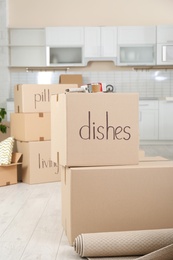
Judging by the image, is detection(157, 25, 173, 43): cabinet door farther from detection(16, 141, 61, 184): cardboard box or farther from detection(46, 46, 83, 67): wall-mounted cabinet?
detection(16, 141, 61, 184): cardboard box

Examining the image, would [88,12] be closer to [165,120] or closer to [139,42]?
[139,42]

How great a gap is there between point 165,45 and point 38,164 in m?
4.39

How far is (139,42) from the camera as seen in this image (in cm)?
813

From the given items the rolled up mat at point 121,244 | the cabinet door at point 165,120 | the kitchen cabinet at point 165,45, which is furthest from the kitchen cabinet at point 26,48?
the rolled up mat at point 121,244

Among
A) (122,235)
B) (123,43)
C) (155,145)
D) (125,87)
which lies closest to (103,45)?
(123,43)

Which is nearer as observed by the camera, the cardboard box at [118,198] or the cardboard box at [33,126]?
the cardboard box at [118,198]

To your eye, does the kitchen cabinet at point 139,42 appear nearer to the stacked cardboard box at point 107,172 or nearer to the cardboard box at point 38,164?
the cardboard box at point 38,164

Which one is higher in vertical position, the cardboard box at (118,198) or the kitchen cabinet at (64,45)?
the kitchen cabinet at (64,45)

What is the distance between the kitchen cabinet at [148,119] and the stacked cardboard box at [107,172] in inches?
213

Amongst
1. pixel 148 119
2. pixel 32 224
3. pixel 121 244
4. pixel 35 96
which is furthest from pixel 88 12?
pixel 121 244

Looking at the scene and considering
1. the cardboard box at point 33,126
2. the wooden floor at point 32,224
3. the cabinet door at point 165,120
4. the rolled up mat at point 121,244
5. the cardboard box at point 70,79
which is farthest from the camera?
the cardboard box at point 70,79

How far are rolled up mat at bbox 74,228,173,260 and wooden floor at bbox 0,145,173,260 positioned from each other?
0.42 feet

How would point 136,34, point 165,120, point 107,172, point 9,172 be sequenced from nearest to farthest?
1. point 107,172
2. point 9,172
3. point 165,120
4. point 136,34

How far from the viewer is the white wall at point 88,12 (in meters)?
8.41
